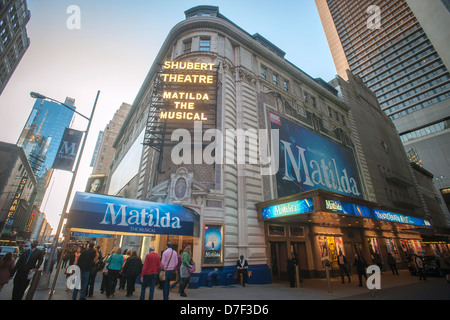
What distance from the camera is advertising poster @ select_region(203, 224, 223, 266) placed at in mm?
12680

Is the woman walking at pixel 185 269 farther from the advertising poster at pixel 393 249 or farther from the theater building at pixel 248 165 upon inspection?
the advertising poster at pixel 393 249

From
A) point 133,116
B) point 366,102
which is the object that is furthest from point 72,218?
point 366,102

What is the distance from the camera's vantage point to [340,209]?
12.5 m

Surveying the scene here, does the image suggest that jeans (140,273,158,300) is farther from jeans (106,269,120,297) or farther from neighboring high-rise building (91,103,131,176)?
neighboring high-rise building (91,103,131,176)

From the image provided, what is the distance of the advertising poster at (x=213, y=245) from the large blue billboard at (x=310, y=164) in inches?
260

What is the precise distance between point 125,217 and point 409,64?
120 metres

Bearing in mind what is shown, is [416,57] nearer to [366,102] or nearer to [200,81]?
[366,102]

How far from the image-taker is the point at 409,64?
3391 inches

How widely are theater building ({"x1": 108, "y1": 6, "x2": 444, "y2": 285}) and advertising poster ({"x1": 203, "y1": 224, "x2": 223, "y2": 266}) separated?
0.07 m

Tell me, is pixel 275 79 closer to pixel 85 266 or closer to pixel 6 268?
pixel 85 266

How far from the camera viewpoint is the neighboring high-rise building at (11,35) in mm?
62500

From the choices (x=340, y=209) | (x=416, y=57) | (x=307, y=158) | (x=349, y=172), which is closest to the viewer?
(x=340, y=209)

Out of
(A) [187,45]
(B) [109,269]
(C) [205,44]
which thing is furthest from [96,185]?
(B) [109,269]

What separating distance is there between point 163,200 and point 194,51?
46.3ft
